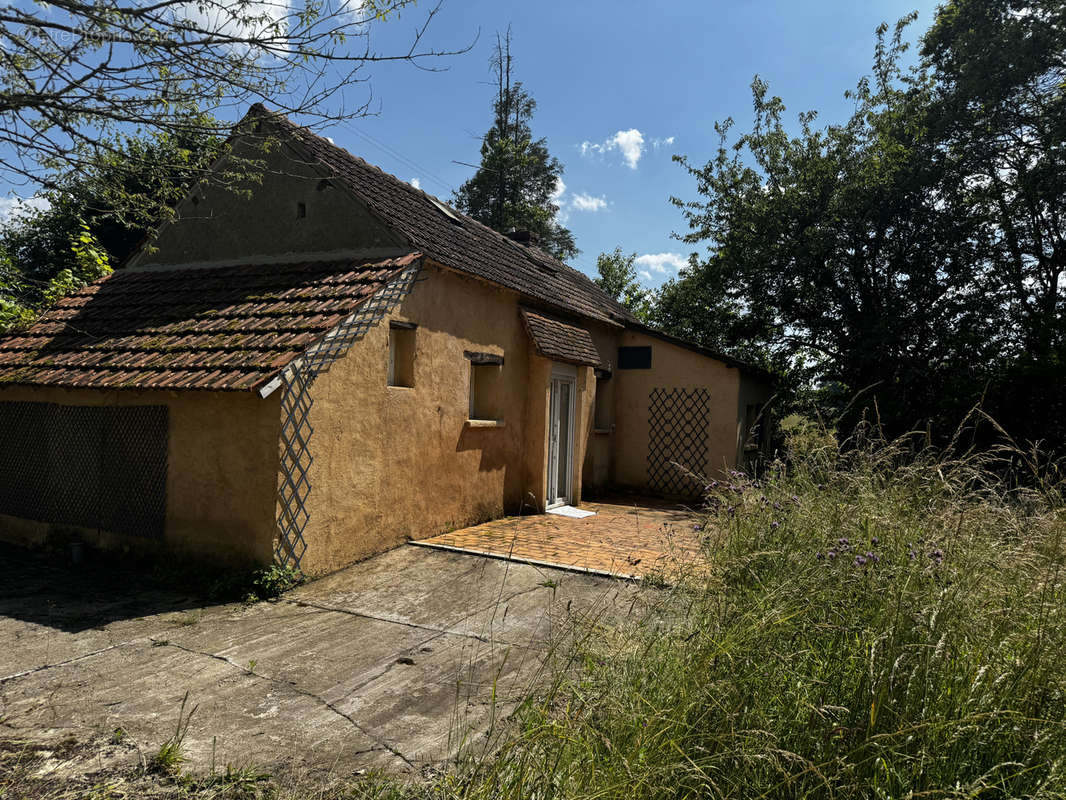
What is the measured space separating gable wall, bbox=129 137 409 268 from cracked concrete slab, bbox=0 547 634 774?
4507 mm

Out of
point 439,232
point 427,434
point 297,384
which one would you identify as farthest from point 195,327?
point 439,232

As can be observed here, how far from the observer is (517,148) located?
29391 mm

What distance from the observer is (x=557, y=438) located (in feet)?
35.8

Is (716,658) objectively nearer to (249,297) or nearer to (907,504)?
(907,504)

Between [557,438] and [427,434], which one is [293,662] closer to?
[427,434]

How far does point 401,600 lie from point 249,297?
4.41 meters

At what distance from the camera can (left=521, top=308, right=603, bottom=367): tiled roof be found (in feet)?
33.0

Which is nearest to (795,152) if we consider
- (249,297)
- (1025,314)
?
(1025,314)

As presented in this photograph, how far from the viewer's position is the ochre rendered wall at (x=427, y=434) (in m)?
6.59

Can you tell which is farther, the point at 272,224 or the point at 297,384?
the point at 272,224

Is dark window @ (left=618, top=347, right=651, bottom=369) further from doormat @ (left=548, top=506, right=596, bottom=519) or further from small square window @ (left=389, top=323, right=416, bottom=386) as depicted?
small square window @ (left=389, top=323, right=416, bottom=386)

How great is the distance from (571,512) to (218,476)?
5879mm

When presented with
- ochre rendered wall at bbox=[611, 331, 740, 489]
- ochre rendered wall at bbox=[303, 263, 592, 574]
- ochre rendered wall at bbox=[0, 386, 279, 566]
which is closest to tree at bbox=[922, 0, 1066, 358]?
ochre rendered wall at bbox=[611, 331, 740, 489]

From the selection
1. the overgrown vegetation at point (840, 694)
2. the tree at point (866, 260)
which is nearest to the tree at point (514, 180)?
the tree at point (866, 260)
